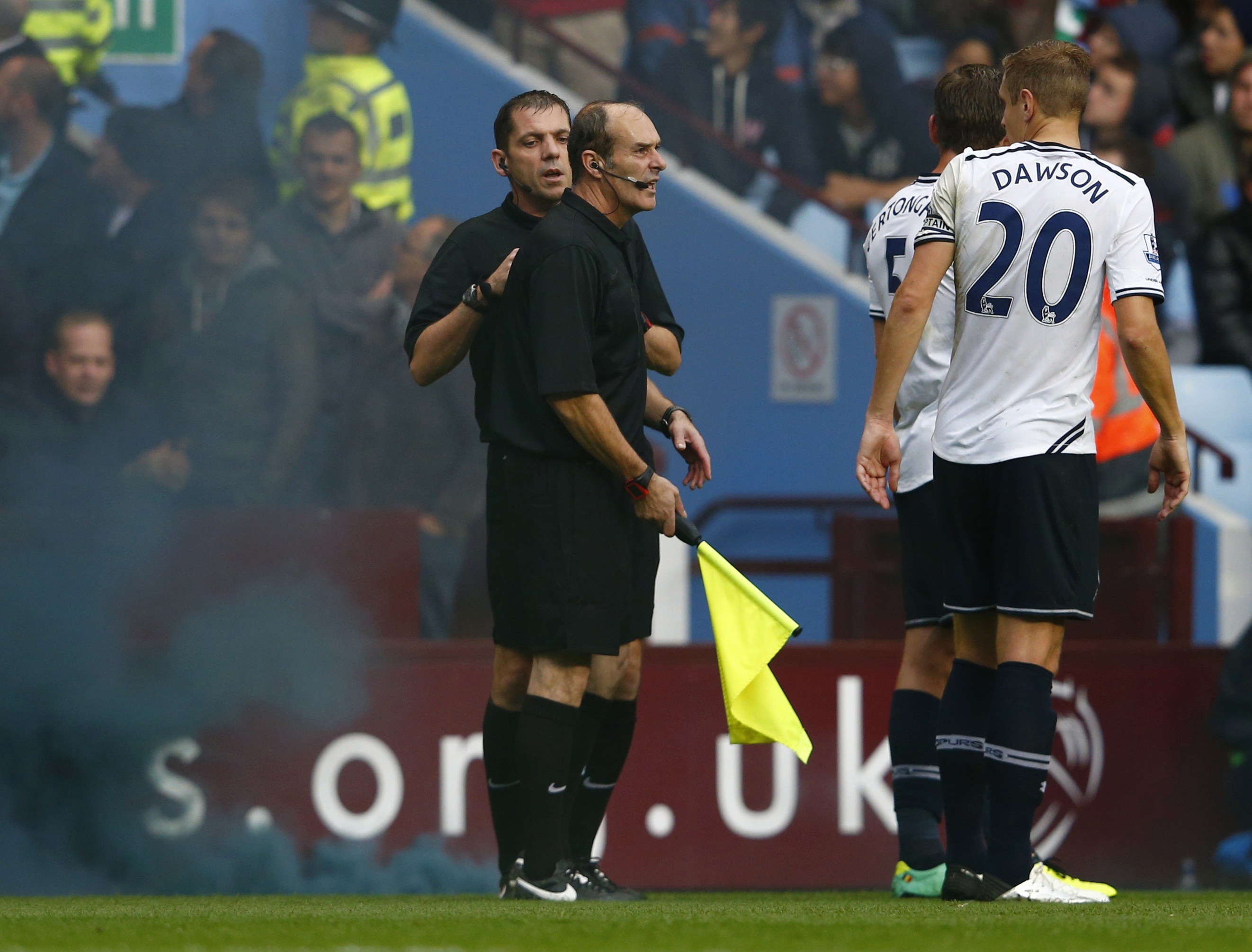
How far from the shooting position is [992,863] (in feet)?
13.5

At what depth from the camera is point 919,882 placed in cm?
453

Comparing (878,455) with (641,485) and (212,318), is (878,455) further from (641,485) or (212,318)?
(212,318)

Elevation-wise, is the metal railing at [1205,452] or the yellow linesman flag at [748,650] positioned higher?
the metal railing at [1205,452]

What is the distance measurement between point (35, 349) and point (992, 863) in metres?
4.44

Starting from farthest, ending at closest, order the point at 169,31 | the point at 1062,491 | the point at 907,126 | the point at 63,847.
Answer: the point at 907,126, the point at 169,31, the point at 63,847, the point at 1062,491

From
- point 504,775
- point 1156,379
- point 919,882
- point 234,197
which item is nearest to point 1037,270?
point 1156,379

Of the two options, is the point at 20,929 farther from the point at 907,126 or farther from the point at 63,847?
the point at 907,126

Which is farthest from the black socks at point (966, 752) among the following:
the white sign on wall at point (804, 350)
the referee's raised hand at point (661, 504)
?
the white sign on wall at point (804, 350)

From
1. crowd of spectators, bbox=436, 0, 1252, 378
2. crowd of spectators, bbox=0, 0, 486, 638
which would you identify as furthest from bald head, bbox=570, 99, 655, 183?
crowd of spectators, bbox=436, 0, 1252, 378

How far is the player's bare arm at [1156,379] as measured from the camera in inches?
159

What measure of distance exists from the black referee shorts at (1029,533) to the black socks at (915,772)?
0.59m

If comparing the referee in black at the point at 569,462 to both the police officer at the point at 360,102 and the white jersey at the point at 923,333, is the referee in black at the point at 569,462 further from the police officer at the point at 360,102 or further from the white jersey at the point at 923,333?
the police officer at the point at 360,102

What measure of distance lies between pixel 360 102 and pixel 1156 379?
15.8ft

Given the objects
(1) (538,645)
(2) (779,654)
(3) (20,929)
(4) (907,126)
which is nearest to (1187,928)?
(1) (538,645)
